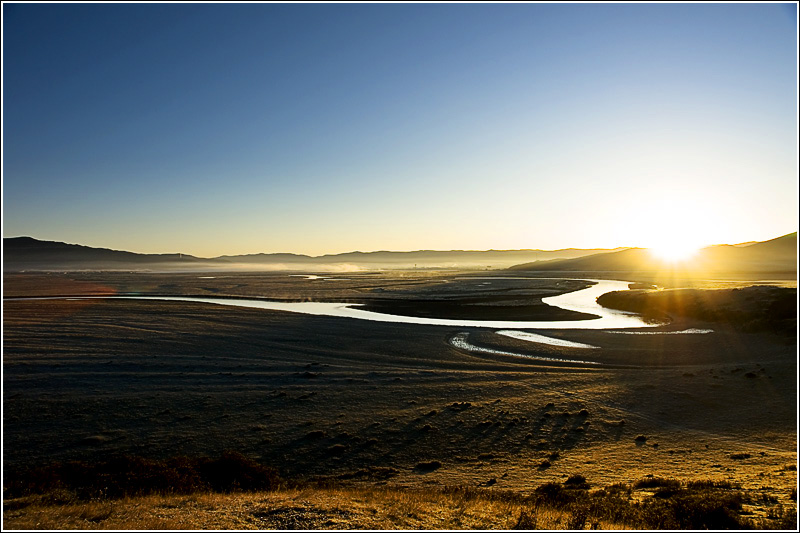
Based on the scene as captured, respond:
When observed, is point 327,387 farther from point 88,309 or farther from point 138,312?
point 88,309

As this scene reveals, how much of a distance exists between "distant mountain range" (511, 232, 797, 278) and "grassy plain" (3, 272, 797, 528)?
126943mm

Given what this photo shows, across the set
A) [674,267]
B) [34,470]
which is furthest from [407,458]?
[674,267]

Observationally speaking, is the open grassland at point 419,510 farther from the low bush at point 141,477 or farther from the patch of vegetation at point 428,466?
the patch of vegetation at point 428,466

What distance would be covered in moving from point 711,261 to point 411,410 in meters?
175

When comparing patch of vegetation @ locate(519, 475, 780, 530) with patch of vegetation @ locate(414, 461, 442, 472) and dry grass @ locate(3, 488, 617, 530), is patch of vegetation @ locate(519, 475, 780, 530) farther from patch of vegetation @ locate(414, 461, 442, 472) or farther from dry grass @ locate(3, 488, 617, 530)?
patch of vegetation @ locate(414, 461, 442, 472)

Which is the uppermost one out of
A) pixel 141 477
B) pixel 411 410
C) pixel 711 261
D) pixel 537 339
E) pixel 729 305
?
pixel 711 261

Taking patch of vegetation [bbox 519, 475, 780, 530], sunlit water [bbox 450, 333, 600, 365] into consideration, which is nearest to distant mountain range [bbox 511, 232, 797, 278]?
sunlit water [bbox 450, 333, 600, 365]

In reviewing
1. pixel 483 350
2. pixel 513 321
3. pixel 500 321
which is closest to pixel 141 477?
pixel 483 350

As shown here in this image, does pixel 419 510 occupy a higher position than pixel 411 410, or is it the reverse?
pixel 419 510

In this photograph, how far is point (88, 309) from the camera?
5888cm

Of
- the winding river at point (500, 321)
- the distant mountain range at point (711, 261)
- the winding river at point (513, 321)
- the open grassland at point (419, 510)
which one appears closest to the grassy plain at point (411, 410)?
the open grassland at point (419, 510)

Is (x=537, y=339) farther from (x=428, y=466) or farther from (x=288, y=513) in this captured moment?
(x=288, y=513)

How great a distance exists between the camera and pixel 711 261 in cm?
16588

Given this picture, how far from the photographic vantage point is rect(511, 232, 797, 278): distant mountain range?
490ft
